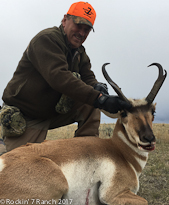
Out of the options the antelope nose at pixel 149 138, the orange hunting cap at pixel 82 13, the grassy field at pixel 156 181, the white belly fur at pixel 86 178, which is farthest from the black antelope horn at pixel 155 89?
the orange hunting cap at pixel 82 13

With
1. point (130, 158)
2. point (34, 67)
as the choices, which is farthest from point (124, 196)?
point (34, 67)

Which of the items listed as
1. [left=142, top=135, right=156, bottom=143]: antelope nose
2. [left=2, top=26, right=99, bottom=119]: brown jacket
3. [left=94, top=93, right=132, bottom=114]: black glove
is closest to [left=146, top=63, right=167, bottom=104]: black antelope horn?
[left=94, top=93, right=132, bottom=114]: black glove

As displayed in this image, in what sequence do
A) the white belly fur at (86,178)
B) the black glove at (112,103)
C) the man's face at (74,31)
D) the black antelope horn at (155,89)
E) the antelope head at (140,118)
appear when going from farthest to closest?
1. the man's face at (74,31)
2. the black antelope horn at (155,89)
3. the black glove at (112,103)
4. the antelope head at (140,118)
5. the white belly fur at (86,178)

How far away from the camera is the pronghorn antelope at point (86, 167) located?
2201 millimetres

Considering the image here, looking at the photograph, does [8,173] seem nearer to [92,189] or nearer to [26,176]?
[26,176]

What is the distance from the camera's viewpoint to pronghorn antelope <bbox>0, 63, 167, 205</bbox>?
2.20 m

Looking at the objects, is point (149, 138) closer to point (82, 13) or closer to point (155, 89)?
point (155, 89)

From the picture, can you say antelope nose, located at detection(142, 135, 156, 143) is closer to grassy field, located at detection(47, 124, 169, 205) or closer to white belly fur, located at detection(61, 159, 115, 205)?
white belly fur, located at detection(61, 159, 115, 205)

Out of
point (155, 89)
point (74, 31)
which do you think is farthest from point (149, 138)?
point (74, 31)

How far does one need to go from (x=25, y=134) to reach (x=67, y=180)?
6.93 feet

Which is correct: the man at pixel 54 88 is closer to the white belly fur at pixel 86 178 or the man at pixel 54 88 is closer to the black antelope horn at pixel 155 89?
the black antelope horn at pixel 155 89

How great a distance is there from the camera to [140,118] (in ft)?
9.27

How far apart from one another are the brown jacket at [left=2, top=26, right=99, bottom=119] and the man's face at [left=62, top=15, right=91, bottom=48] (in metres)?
0.11

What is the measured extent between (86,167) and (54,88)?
143 cm
